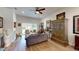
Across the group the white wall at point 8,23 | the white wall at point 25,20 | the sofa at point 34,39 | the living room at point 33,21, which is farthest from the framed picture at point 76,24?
the white wall at point 8,23

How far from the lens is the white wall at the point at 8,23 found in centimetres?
331

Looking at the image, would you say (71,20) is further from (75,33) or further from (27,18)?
(27,18)

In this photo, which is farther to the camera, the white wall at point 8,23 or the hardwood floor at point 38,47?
the hardwood floor at point 38,47

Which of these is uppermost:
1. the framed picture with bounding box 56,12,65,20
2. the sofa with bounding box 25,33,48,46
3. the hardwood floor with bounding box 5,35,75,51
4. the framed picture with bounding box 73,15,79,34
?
the framed picture with bounding box 56,12,65,20

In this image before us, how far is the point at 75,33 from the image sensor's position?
12.5 feet

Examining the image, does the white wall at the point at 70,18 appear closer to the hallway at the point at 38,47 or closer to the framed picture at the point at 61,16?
the framed picture at the point at 61,16

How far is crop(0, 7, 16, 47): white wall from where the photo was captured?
331 centimetres

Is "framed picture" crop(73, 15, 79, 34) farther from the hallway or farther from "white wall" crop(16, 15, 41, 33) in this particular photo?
"white wall" crop(16, 15, 41, 33)

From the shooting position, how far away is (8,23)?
3.44 meters

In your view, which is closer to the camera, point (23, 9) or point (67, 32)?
point (23, 9)

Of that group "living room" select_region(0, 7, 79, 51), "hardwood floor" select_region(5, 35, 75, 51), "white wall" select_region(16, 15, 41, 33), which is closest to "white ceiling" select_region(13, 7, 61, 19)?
"living room" select_region(0, 7, 79, 51)
